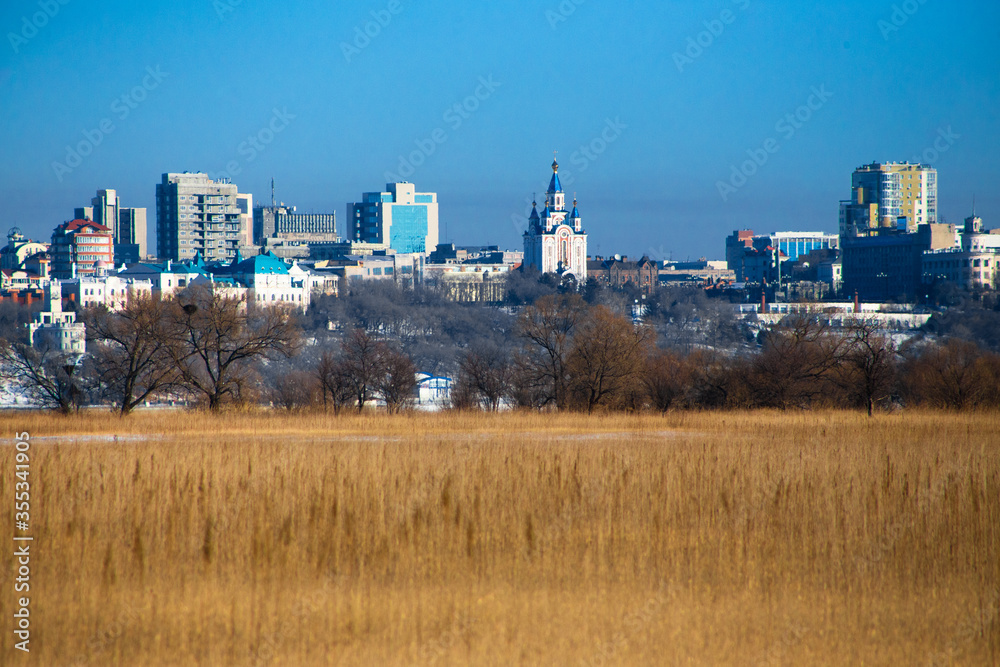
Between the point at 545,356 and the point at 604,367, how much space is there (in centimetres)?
689

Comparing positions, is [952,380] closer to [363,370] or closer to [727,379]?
[727,379]

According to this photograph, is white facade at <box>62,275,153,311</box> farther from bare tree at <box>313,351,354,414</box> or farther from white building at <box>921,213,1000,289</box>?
white building at <box>921,213,1000,289</box>

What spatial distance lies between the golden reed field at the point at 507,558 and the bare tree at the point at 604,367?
20641 mm

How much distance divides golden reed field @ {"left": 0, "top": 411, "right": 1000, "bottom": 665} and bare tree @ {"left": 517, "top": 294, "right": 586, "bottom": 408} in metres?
22.0

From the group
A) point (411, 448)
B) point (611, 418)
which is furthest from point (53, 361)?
point (411, 448)

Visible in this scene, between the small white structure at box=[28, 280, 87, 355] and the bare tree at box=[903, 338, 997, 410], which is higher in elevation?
the small white structure at box=[28, 280, 87, 355]

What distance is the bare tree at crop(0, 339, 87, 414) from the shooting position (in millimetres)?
38688

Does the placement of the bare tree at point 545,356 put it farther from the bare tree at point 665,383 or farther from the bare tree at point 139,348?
the bare tree at point 139,348

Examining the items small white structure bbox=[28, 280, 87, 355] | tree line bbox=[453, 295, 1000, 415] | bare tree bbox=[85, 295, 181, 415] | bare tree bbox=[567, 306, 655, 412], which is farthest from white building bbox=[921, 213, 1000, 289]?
bare tree bbox=[85, 295, 181, 415]

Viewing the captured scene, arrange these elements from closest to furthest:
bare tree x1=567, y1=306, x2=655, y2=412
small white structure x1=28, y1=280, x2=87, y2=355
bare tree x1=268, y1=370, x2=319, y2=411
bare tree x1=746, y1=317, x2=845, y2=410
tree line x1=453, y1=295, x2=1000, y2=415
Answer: bare tree x1=746, y1=317, x2=845, y2=410 → tree line x1=453, y1=295, x2=1000, y2=415 → bare tree x1=567, y1=306, x2=655, y2=412 → bare tree x1=268, y1=370, x2=319, y2=411 → small white structure x1=28, y1=280, x2=87, y2=355

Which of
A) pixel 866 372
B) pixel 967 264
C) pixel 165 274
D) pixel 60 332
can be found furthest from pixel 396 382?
pixel 967 264

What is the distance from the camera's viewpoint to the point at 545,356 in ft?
154

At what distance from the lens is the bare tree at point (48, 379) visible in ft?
127

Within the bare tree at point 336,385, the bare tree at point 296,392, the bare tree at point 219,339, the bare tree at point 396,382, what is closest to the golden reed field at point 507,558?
the bare tree at point 219,339
